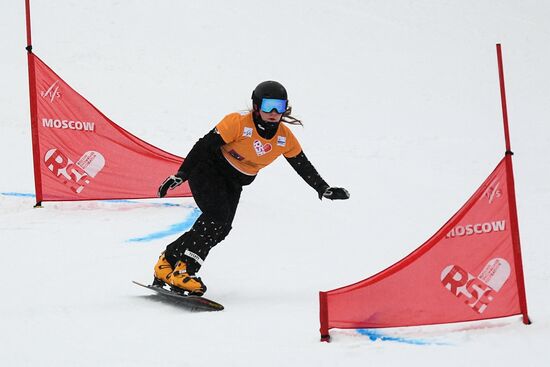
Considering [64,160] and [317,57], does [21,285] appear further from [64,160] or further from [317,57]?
[317,57]

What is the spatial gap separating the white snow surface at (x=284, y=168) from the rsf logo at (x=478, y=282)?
0.16m

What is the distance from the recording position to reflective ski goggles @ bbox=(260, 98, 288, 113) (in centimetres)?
486

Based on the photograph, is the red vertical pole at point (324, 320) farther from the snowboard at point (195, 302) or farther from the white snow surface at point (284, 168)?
the snowboard at point (195, 302)

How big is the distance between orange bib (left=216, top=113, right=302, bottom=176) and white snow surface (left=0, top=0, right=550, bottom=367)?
2.93 ft

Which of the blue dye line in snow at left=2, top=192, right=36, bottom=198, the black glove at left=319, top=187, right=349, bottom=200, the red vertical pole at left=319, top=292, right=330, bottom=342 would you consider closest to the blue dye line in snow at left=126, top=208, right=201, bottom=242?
the blue dye line in snow at left=2, top=192, right=36, bottom=198

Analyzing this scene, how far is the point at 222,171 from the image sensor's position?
17.1 ft

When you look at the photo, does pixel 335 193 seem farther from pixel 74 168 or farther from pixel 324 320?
pixel 74 168

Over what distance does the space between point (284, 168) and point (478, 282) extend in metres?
7.06

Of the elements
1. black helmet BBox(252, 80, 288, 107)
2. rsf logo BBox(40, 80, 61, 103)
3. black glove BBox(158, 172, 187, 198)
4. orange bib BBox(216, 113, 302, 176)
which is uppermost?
rsf logo BBox(40, 80, 61, 103)

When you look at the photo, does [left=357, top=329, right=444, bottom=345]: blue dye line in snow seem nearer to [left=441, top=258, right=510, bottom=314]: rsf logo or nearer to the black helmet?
[left=441, top=258, right=510, bottom=314]: rsf logo

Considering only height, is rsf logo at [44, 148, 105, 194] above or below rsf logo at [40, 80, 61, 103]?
below

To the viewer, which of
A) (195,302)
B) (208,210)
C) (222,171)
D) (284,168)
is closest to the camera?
(195,302)

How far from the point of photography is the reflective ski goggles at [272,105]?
4863mm

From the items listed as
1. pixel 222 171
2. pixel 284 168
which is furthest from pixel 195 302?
pixel 284 168
